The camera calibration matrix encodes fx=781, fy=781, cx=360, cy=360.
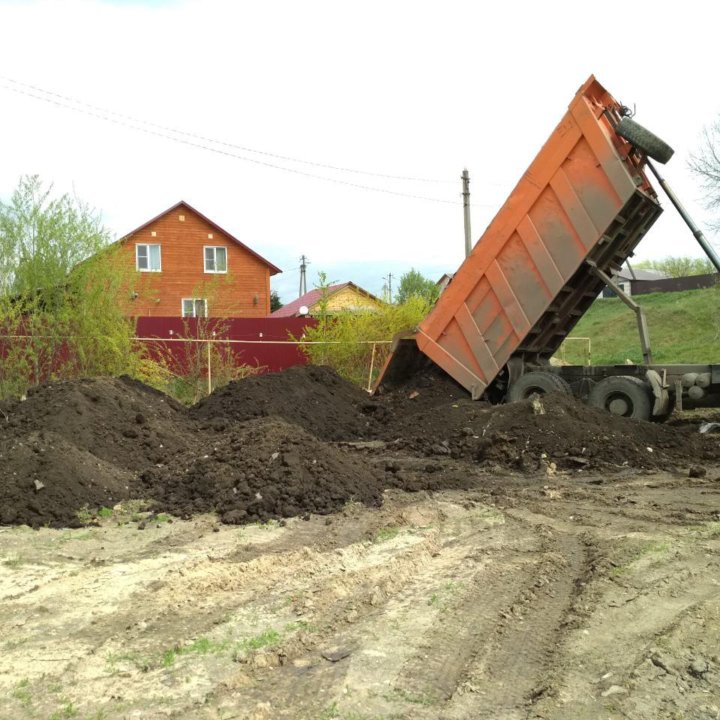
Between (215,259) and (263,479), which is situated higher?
(215,259)

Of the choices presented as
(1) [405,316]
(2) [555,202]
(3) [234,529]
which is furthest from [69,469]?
(1) [405,316]

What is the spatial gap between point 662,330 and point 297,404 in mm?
32317

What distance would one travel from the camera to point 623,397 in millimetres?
11500

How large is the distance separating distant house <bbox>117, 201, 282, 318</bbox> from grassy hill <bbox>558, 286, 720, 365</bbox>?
1553 cm

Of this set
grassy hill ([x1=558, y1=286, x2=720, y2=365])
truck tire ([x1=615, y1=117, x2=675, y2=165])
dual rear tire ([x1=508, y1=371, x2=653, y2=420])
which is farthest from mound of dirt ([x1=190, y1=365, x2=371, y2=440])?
grassy hill ([x1=558, y1=286, x2=720, y2=365])

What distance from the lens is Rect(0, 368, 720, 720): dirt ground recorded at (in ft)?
11.5

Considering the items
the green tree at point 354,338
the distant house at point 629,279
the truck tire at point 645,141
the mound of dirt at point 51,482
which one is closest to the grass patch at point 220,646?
the mound of dirt at point 51,482

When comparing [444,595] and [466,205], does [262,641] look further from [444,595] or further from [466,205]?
[466,205]

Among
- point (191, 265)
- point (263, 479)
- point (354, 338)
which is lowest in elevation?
point (263, 479)

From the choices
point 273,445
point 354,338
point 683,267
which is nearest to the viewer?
point 273,445

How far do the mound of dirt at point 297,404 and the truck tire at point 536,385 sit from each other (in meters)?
2.37

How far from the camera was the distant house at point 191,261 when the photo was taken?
36906 mm

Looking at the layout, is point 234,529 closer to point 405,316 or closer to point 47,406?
point 47,406

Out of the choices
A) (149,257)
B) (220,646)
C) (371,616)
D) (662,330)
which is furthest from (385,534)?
(662,330)
